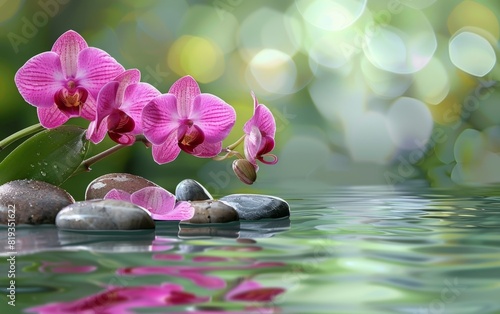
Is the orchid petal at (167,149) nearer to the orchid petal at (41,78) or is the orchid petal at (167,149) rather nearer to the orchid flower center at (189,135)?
the orchid flower center at (189,135)

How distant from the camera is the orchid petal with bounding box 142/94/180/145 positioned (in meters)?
1.36

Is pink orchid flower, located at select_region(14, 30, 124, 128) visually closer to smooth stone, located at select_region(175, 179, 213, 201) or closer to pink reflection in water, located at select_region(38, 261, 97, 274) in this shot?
smooth stone, located at select_region(175, 179, 213, 201)

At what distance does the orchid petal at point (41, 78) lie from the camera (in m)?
1.38

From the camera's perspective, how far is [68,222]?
1352 millimetres

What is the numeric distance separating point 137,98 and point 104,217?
23 cm

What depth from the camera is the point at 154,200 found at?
1.54 m

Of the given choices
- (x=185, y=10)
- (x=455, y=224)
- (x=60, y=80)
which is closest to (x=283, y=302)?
(x=60, y=80)

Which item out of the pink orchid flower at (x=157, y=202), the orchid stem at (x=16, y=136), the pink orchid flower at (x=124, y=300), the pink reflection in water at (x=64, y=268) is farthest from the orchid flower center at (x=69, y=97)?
the pink orchid flower at (x=124, y=300)

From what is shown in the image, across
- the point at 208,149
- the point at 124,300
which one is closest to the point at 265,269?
the point at 124,300

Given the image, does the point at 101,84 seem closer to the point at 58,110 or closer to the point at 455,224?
the point at 58,110

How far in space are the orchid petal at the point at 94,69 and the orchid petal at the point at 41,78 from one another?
4 centimetres

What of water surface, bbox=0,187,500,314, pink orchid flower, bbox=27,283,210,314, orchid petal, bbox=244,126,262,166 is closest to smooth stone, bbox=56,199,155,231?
water surface, bbox=0,187,500,314

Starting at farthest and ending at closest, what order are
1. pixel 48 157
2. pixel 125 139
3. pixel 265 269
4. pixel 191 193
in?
1. pixel 191 193
2. pixel 48 157
3. pixel 125 139
4. pixel 265 269

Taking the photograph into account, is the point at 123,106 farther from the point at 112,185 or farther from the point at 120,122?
the point at 112,185
